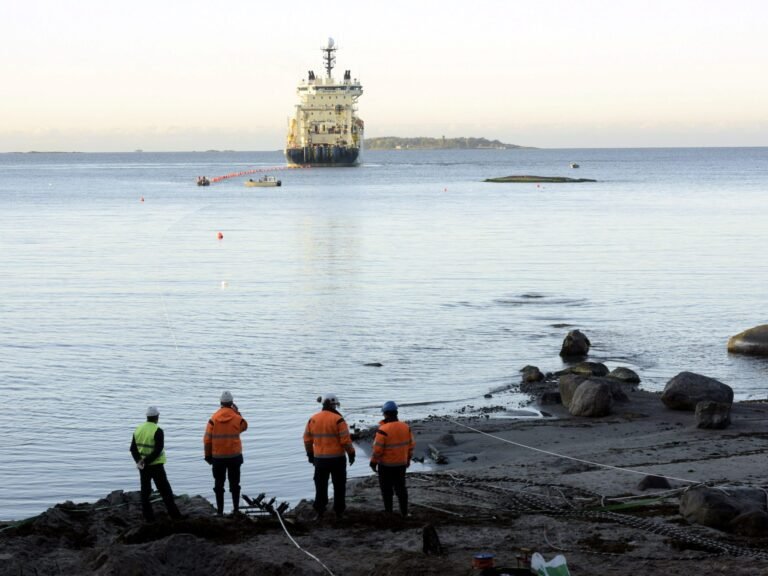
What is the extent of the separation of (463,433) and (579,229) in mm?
48131

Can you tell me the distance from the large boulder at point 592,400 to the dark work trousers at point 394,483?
7822mm

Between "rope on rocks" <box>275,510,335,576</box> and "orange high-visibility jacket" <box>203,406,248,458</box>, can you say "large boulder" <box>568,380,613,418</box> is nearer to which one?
"rope on rocks" <box>275,510,335,576</box>

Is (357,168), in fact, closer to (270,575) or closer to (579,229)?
(579,229)

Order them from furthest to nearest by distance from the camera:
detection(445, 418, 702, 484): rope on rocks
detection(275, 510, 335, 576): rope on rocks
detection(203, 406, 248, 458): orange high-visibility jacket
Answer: detection(445, 418, 702, 484): rope on rocks, detection(203, 406, 248, 458): orange high-visibility jacket, detection(275, 510, 335, 576): rope on rocks

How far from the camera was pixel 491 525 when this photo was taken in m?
12.9

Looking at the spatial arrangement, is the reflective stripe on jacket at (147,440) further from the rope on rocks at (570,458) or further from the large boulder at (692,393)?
the large boulder at (692,393)

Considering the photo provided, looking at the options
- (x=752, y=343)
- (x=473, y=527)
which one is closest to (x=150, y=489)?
(x=473, y=527)

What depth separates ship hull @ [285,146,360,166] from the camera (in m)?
174

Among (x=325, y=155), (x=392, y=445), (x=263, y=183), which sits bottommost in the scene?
(x=392, y=445)

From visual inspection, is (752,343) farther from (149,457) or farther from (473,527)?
(149,457)

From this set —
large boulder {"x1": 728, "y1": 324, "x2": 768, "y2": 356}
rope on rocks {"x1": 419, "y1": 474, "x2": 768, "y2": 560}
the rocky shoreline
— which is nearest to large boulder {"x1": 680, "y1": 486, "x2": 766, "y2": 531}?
the rocky shoreline

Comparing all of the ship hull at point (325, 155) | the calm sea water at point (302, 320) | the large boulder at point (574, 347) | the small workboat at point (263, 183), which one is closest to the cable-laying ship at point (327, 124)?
the ship hull at point (325, 155)

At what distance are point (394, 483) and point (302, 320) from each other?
19.6 m

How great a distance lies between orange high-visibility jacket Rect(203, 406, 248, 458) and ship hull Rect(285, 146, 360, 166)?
161017 millimetres
